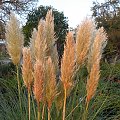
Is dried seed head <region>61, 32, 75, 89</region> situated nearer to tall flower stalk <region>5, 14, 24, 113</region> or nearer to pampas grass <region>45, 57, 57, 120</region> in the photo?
pampas grass <region>45, 57, 57, 120</region>

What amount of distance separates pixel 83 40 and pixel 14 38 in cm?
62

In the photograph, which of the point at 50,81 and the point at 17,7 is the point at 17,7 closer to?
the point at 17,7

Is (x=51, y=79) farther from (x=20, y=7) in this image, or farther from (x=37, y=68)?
(x=20, y=7)

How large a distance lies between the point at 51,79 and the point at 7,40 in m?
0.88

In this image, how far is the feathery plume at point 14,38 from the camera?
2.90 meters

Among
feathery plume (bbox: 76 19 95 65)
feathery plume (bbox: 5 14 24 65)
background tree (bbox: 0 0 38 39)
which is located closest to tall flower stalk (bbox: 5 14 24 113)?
feathery plume (bbox: 5 14 24 65)

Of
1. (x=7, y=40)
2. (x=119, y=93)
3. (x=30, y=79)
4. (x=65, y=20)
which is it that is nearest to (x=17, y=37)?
(x=7, y=40)

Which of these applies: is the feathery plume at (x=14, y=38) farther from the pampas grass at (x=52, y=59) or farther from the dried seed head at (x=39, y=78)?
the dried seed head at (x=39, y=78)

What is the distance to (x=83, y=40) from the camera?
8.58 feet

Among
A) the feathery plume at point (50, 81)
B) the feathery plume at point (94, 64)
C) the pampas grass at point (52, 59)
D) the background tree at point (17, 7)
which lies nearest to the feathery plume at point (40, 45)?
the pampas grass at point (52, 59)

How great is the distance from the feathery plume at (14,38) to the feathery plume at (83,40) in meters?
0.55

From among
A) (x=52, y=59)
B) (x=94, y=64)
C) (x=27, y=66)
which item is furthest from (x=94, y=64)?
(x=27, y=66)

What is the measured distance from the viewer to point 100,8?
18844 millimetres

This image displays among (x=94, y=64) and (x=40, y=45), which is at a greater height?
(x=40, y=45)
